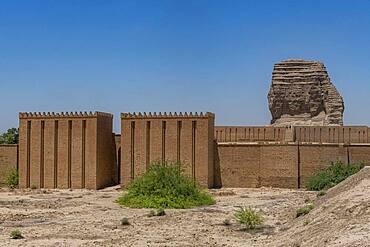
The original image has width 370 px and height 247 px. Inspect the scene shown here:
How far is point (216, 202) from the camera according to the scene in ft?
98.3

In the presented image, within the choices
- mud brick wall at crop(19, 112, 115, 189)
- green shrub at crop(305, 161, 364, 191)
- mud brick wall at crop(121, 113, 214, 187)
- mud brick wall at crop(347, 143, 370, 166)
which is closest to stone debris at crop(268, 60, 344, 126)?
mud brick wall at crop(347, 143, 370, 166)

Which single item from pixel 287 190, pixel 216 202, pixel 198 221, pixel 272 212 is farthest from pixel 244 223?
pixel 287 190

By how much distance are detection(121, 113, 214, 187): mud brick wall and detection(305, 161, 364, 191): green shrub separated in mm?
5846

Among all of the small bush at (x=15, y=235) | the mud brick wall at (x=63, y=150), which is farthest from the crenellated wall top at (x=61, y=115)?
the small bush at (x=15, y=235)

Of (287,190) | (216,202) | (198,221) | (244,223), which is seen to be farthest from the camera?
(287,190)

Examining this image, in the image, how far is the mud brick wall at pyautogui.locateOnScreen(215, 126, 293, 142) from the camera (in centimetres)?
4444

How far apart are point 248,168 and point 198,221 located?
13.9 m

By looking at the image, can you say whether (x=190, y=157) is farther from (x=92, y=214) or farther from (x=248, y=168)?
(x=92, y=214)

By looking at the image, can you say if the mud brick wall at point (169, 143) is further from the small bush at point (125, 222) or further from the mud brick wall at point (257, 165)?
the small bush at point (125, 222)

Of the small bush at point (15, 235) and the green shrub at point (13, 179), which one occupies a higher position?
the green shrub at point (13, 179)

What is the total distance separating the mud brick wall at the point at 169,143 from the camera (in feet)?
118

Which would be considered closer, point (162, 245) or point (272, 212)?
point (162, 245)

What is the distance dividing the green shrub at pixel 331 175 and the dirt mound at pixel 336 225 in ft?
41.2

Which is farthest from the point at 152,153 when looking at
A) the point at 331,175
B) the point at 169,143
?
the point at 331,175
